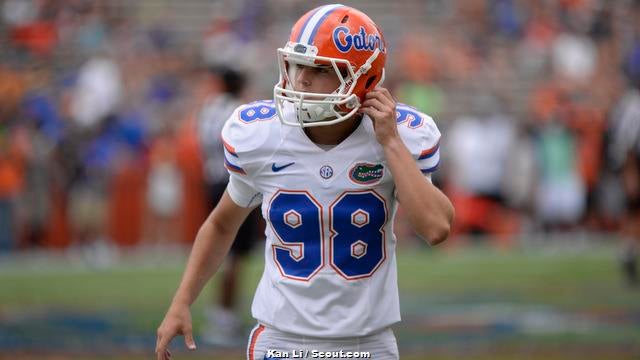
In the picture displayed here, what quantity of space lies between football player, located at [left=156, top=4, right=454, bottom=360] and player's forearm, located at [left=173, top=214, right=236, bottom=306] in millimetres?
214

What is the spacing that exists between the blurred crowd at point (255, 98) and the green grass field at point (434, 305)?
0.78 metres

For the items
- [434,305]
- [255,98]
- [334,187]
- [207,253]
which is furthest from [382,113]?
Result: [255,98]

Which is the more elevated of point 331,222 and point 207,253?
point 331,222

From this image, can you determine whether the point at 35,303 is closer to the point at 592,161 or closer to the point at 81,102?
the point at 81,102

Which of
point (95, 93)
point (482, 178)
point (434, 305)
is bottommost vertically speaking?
point (482, 178)

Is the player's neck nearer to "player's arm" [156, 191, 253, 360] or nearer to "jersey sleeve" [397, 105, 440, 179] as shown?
"jersey sleeve" [397, 105, 440, 179]

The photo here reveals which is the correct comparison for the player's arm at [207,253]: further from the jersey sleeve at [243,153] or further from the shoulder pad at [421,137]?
the shoulder pad at [421,137]

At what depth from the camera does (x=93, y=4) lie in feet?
63.1

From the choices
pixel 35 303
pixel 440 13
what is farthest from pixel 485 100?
pixel 35 303

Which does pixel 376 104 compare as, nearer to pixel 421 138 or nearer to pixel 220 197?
pixel 421 138

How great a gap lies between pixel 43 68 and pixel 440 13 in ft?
23.1

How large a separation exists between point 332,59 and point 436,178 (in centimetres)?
1144

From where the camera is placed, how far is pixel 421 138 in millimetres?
3629

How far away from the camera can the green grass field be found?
8.04m
